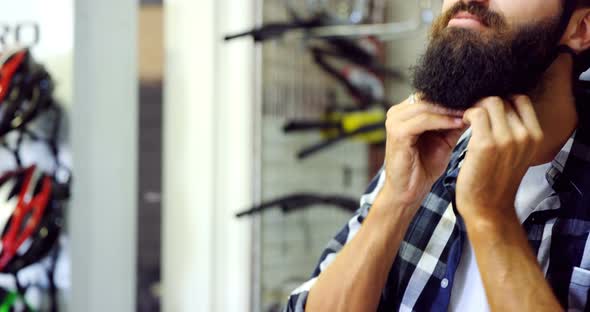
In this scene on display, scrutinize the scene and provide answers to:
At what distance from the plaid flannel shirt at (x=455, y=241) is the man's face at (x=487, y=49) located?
15cm

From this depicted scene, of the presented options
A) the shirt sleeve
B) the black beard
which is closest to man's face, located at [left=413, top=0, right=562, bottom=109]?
the black beard

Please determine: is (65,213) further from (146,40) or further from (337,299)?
(146,40)

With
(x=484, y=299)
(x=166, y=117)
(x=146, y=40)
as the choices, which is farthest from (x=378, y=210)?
(x=146, y=40)

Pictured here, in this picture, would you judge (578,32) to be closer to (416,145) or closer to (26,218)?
(416,145)

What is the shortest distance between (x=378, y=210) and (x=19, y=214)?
0.91 meters

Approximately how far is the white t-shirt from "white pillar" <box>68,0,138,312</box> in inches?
40.1

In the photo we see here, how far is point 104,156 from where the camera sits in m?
1.74

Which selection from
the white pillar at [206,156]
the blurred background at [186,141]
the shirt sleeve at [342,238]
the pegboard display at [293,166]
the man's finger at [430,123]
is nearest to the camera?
the man's finger at [430,123]

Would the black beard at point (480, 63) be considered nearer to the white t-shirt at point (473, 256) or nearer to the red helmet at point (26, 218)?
the white t-shirt at point (473, 256)

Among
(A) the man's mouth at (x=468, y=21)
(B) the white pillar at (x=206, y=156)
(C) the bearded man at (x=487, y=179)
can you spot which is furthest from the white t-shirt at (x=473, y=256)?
(B) the white pillar at (x=206, y=156)

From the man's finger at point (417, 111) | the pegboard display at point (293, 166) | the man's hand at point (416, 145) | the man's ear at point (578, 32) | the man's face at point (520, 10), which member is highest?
the man's face at point (520, 10)

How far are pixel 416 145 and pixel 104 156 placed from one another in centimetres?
99

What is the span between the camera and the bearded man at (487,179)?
0.85 meters

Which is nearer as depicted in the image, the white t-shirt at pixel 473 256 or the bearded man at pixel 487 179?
the bearded man at pixel 487 179
